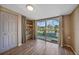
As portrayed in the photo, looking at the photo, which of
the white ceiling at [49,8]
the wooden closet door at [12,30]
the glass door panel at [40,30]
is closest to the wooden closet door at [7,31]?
the wooden closet door at [12,30]

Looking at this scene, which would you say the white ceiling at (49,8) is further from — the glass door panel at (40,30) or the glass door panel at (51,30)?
the glass door panel at (40,30)

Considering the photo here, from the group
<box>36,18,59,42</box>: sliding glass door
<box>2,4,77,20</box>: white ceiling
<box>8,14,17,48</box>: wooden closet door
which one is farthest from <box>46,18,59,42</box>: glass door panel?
<box>8,14,17,48</box>: wooden closet door

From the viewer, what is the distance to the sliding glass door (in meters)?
5.37

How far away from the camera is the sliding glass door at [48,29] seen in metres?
5.37

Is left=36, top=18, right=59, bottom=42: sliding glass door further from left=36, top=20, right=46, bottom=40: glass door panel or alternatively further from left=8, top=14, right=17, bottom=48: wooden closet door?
left=8, top=14, right=17, bottom=48: wooden closet door

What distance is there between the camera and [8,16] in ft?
11.9

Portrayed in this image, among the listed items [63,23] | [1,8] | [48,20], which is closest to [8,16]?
[1,8]

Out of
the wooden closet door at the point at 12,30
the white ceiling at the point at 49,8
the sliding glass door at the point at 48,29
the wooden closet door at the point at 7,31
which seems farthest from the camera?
the sliding glass door at the point at 48,29

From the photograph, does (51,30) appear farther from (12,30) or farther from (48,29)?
(12,30)

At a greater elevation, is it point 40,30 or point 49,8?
point 49,8

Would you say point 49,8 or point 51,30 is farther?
point 51,30

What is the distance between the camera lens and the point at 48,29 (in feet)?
19.4

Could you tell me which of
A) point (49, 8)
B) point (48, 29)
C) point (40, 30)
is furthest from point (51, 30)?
point (49, 8)
